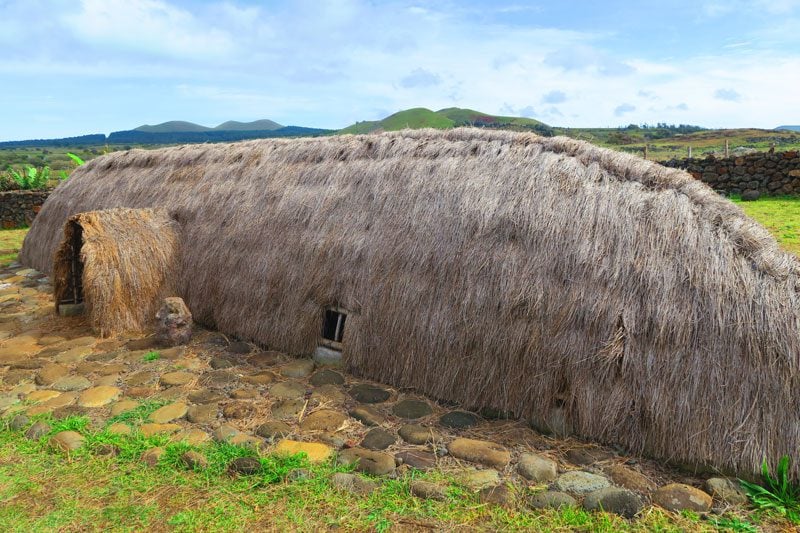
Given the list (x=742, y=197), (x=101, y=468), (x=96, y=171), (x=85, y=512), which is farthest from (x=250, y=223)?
(x=742, y=197)

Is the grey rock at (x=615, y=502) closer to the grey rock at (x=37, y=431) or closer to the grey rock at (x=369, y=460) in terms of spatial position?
the grey rock at (x=369, y=460)

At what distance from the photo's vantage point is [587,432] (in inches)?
159

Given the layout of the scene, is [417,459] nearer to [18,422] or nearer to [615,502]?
[615,502]

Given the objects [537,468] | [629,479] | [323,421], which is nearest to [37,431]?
[323,421]

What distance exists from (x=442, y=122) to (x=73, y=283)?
865 centimetres

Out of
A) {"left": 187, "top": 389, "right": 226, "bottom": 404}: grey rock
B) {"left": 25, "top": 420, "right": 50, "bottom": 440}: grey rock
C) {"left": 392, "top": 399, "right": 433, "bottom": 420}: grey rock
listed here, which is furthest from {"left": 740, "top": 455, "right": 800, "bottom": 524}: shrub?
{"left": 25, "top": 420, "right": 50, "bottom": 440}: grey rock

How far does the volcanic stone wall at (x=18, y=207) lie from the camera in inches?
689

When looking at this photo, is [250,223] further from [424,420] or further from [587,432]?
[587,432]

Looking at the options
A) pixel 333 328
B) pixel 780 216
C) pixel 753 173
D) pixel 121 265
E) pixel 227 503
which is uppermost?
pixel 753 173

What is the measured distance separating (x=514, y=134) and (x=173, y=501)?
16.6 ft

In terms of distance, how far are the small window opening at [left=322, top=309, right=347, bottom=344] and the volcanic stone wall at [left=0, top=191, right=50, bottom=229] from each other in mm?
16707

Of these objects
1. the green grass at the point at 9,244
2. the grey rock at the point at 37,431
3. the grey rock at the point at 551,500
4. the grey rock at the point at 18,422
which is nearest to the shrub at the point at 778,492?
the grey rock at the point at 551,500

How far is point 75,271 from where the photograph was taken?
7.70 metres

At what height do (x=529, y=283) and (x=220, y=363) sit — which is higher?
(x=529, y=283)
